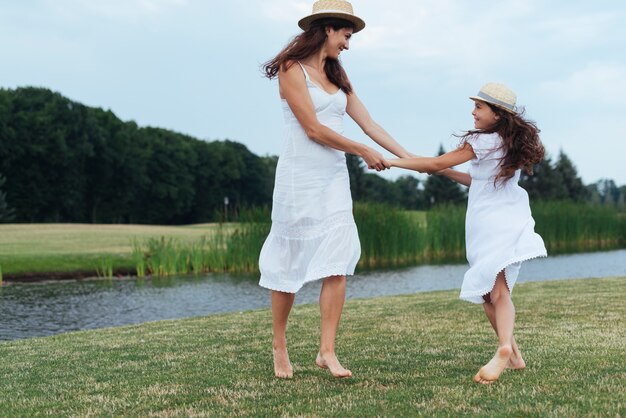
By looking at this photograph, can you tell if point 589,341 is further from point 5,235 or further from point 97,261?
point 5,235

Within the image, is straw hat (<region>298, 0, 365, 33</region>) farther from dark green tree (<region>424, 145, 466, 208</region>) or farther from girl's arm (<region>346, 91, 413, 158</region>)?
dark green tree (<region>424, 145, 466, 208</region>)

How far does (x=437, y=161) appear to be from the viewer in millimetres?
4289

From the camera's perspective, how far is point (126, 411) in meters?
3.57

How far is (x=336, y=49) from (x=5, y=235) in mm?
30205

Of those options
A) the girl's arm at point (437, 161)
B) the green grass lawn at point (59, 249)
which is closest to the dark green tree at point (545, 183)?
the green grass lawn at point (59, 249)

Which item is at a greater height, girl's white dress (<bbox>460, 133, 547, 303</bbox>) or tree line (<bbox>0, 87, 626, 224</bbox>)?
tree line (<bbox>0, 87, 626, 224</bbox>)

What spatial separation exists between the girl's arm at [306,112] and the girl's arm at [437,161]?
0.28m

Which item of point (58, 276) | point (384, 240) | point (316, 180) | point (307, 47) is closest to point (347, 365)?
point (316, 180)

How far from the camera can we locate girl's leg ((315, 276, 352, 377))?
162 inches

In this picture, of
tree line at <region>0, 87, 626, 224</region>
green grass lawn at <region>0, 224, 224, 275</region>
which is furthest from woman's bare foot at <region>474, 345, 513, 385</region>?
tree line at <region>0, 87, 626, 224</region>

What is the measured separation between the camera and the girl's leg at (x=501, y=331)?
387 centimetres

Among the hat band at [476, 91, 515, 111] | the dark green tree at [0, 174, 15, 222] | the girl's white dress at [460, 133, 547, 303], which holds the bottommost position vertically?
the girl's white dress at [460, 133, 547, 303]

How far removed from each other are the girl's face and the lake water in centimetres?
841

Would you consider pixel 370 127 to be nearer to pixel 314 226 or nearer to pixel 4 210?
pixel 314 226
